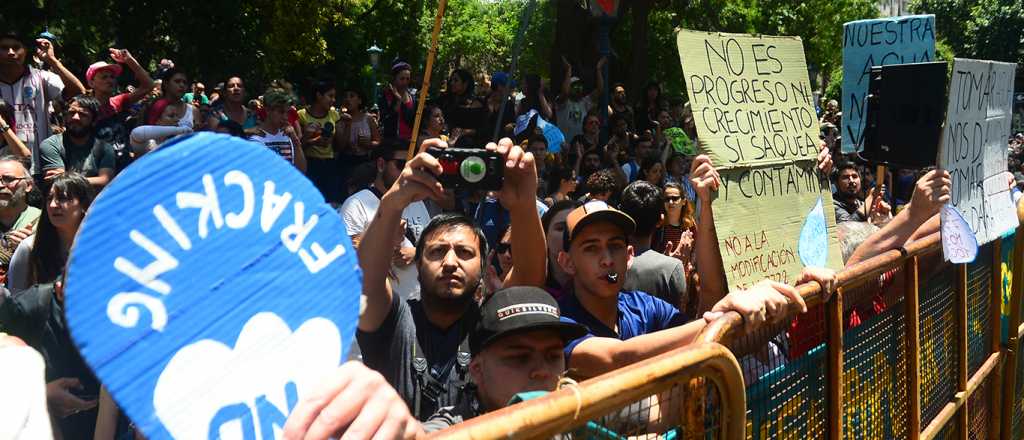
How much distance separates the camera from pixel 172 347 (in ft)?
3.82

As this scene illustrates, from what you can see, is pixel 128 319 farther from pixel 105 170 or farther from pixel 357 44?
pixel 357 44

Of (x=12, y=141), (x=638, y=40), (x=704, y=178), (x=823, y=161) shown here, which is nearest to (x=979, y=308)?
(x=823, y=161)

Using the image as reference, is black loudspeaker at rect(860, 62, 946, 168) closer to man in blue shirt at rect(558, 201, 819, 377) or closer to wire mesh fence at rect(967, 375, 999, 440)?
wire mesh fence at rect(967, 375, 999, 440)

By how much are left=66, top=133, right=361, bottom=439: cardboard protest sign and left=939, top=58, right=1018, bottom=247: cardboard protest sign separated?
3277 millimetres

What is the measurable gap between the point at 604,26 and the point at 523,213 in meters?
9.08

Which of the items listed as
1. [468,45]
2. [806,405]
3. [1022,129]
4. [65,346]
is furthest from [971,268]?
[468,45]

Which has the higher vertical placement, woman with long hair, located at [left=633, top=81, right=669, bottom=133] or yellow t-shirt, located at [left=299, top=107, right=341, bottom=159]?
yellow t-shirt, located at [left=299, top=107, right=341, bottom=159]

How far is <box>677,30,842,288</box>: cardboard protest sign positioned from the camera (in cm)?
323

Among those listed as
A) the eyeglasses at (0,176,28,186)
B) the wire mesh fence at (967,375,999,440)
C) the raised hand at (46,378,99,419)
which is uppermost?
the eyeglasses at (0,176,28,186)

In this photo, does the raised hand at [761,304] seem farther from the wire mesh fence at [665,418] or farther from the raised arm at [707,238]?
the raised arm at [707,238]

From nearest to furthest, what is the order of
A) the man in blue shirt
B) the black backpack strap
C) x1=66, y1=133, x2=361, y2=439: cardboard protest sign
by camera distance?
1. x1=66, y1=133, x2=361, y2=439: cardboard protest sign
2. the man in blue shirt
3. the black backpack strap

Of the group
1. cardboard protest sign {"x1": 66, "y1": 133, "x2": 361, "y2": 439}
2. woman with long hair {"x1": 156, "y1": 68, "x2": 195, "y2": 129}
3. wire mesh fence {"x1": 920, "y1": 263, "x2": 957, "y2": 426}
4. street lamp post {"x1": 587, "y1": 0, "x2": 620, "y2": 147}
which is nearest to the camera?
cardboard protest sign {"x1": 66, "y1": 133, "x2": 361, "y2": 439}

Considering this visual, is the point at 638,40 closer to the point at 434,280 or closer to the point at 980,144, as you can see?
the point at 980,144

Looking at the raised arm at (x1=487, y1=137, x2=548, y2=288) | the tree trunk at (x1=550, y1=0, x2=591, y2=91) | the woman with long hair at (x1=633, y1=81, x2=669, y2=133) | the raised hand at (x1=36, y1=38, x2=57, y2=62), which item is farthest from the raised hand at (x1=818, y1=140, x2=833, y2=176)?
the tree trunk at (x1=550, y1=0, x2=591, y2=91)
